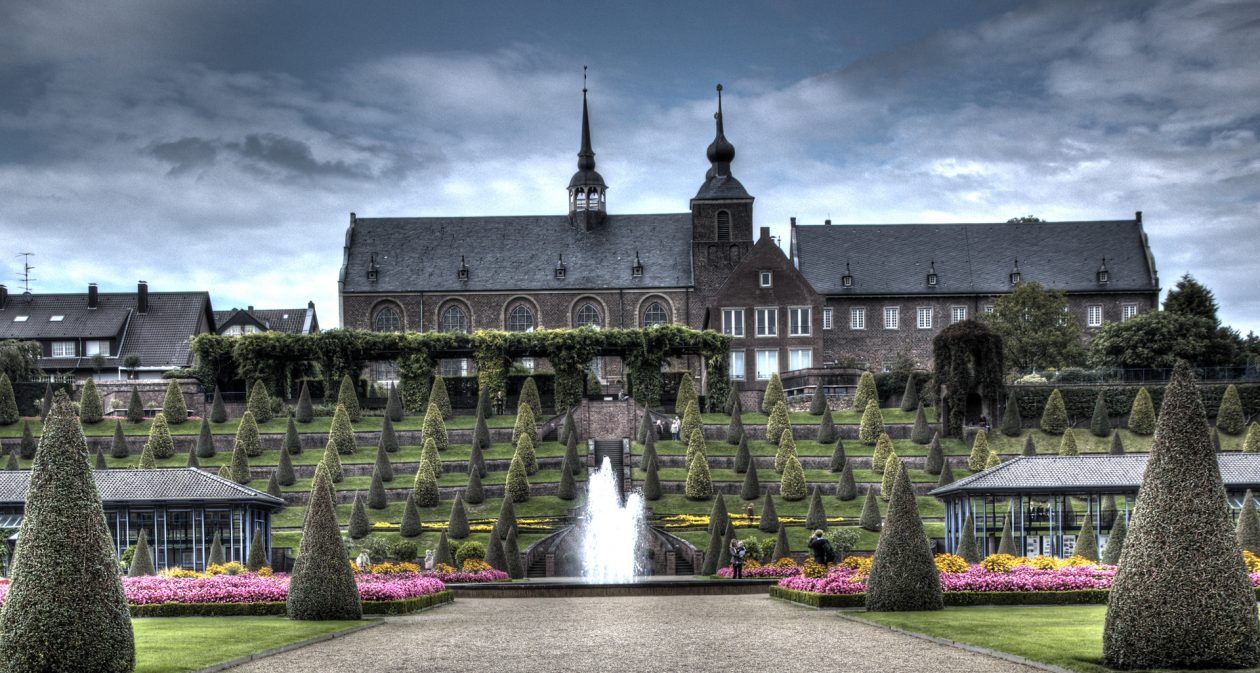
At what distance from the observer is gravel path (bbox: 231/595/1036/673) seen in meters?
18.5

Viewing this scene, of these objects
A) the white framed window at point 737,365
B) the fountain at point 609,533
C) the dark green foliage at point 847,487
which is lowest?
the fountain at point 609,533

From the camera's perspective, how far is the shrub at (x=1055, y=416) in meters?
66.6

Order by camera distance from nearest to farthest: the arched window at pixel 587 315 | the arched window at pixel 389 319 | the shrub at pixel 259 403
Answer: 1. the shrub at pixel 259 403
2. the arched window at pixel 389 319
3. the arched window at pixel 587 315

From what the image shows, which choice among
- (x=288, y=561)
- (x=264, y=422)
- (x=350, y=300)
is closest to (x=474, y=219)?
(x=350, y=300)

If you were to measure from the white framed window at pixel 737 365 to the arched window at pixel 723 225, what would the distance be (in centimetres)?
A: 1000

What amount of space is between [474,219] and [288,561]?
49817 mm

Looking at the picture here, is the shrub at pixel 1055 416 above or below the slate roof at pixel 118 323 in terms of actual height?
below

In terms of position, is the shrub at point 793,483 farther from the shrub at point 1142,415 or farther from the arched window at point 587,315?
the arched window at point 587,315

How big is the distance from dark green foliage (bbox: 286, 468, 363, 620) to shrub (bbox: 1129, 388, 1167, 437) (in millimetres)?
48099

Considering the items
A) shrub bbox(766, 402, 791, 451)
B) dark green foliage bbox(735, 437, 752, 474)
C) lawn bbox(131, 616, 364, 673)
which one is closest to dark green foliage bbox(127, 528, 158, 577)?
lawn bbox(131, 616, 364, 673)

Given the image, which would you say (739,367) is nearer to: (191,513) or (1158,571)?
(191,513)

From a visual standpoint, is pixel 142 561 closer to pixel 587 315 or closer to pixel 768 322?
pixel 768 322

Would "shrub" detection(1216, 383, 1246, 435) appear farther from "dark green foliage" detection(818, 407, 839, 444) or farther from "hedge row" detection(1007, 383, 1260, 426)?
"dark green foliage" detection(818, 407, 839, 444)

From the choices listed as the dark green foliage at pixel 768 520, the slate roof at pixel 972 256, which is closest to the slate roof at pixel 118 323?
the slate roof at pixel 972 256
